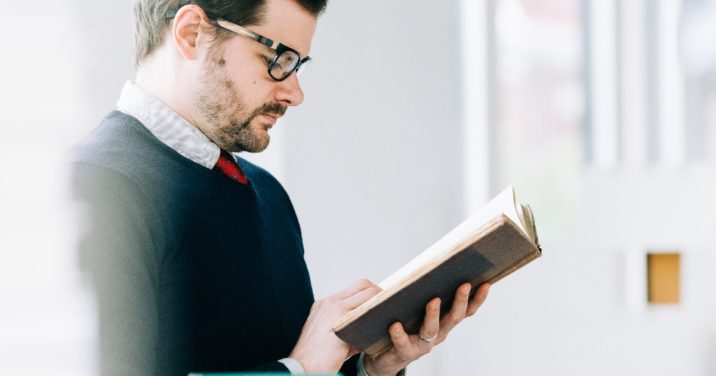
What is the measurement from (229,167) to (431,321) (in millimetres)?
311

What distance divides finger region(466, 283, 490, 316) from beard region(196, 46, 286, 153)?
33 centimetres

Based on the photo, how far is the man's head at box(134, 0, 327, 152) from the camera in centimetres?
92

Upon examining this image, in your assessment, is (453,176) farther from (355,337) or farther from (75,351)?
(75,351)

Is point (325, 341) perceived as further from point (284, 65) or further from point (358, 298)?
point (284, 65)

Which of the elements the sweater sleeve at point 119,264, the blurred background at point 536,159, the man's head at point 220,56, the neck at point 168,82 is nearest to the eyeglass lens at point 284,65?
the man's head at point 220,56

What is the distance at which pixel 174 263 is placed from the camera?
816mm

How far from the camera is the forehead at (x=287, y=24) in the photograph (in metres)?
0.94

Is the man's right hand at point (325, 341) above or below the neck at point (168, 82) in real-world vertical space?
below

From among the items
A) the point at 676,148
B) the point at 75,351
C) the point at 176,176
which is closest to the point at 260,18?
the point at 176,176

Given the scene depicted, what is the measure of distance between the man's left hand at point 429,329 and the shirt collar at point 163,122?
1.01 ft

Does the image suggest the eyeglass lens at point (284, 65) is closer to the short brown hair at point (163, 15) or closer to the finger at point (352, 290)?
the short brown hair at point (163, 15)

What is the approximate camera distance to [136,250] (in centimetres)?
77

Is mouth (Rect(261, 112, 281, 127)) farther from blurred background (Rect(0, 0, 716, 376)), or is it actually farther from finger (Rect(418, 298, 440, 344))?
blurred background (Rect(0, 0, 716, 376))

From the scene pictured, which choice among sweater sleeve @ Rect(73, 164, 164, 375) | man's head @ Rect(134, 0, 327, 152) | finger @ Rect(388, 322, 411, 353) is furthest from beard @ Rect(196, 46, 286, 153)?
finger @ Rect(388, 322, 411, 353)
